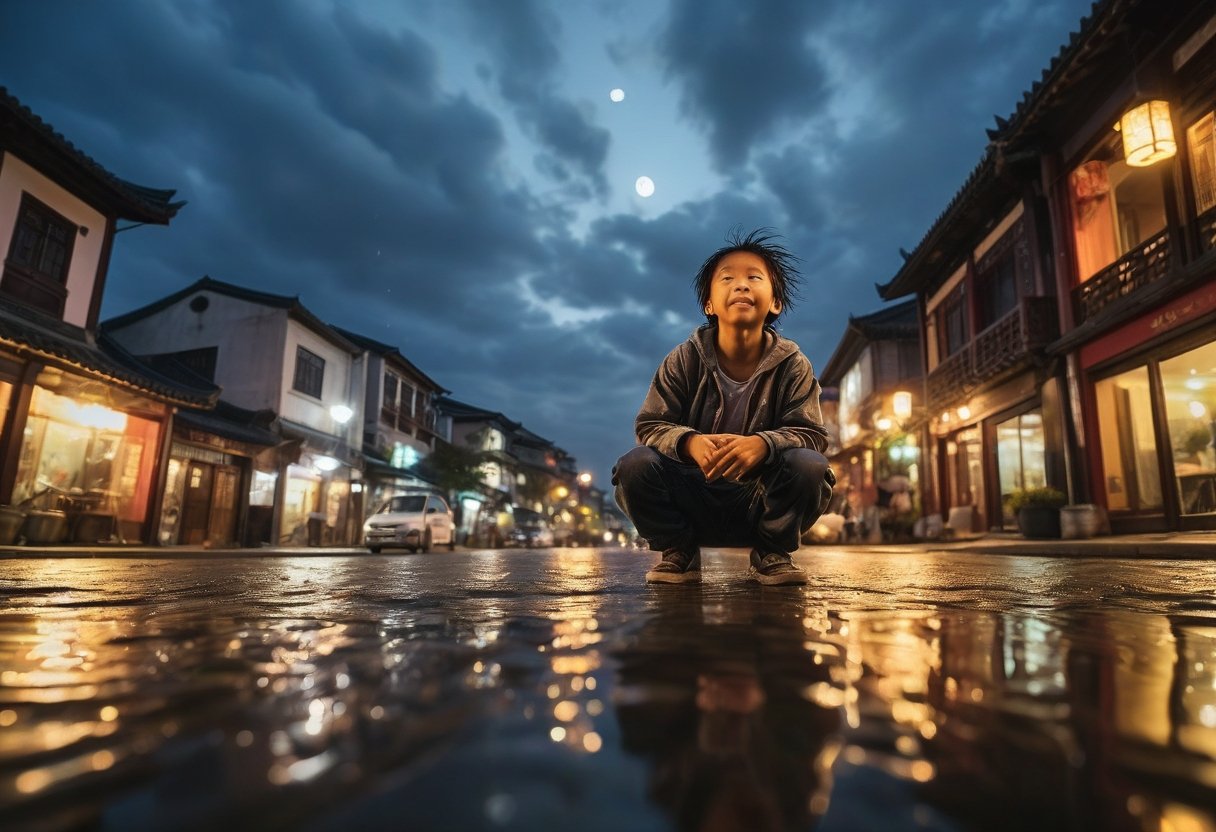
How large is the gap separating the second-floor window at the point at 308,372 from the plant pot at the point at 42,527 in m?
10.1

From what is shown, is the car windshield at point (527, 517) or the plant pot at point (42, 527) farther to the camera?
the car windshield at point (527, 517)

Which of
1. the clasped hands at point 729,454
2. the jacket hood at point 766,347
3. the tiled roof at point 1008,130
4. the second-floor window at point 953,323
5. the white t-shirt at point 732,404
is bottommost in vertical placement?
the clasped hands at point 729,454

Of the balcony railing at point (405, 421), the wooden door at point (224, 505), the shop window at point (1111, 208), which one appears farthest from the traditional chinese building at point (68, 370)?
the shop window at point (1111, 208)

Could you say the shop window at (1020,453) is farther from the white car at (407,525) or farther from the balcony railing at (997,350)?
the white car at (407,525)

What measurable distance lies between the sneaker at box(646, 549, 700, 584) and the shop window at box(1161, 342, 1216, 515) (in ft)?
27.9

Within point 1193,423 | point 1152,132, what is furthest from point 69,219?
point 1193,423

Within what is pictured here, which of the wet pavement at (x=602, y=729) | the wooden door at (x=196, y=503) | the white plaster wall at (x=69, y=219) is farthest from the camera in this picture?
the wooden door at (x=196, y=503)

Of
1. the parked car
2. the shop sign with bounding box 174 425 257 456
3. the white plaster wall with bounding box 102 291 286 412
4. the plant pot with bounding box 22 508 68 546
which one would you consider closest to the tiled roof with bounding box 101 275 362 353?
the white plaster wall with bounding box 102 291 286 412

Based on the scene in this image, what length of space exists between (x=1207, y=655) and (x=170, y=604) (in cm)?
212

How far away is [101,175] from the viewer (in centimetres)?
1144

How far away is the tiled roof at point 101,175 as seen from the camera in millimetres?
9516

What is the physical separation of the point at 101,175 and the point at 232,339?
336 inches

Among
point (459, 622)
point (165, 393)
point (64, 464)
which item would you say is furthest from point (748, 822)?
point (64, 464)

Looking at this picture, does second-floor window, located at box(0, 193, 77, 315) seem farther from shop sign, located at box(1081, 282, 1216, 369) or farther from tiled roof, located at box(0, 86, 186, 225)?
shop sign, located at box(1081, 282, 1216, 369)
